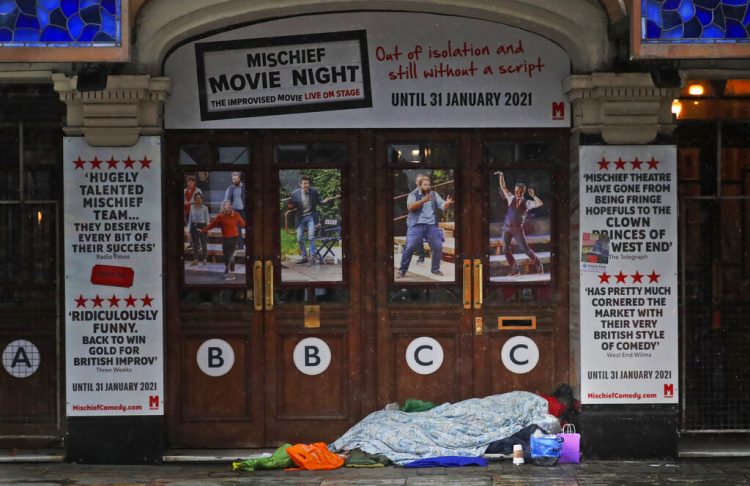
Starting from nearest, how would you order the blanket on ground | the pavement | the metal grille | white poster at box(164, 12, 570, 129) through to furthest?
1. the pavement
2. the blanket on ground
3. white poster at box(164, 12, 570, 129)
4. the metal grille

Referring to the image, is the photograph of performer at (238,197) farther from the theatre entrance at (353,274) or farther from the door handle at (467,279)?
the door handle at (467,279)

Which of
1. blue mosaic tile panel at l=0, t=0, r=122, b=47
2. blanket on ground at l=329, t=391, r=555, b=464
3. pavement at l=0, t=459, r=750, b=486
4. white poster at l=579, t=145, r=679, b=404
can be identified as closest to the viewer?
blue mosaic tile panel at l=0, t=0, r=122, b=47

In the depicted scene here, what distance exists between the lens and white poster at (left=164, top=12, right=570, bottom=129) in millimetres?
10250

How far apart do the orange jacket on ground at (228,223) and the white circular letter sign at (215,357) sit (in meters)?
0.95

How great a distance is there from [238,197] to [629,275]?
345cm

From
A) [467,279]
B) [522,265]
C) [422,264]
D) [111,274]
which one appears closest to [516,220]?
[522,265]

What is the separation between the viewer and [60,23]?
872 cm

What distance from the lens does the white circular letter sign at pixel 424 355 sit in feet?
34.1

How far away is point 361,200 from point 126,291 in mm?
2182

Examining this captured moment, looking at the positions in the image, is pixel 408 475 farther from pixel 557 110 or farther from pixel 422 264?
pixel 557 110

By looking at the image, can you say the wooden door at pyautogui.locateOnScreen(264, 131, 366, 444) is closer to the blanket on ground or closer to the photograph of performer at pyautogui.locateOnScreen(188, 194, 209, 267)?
the blanket on ground

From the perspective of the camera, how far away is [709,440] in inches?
414

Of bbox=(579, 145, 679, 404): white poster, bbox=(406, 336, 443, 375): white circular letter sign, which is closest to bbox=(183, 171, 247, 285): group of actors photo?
bbox=(406, 336, 443, 375): white circular letter sign

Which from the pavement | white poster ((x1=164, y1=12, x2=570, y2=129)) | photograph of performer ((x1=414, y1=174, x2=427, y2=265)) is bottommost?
the pavement
